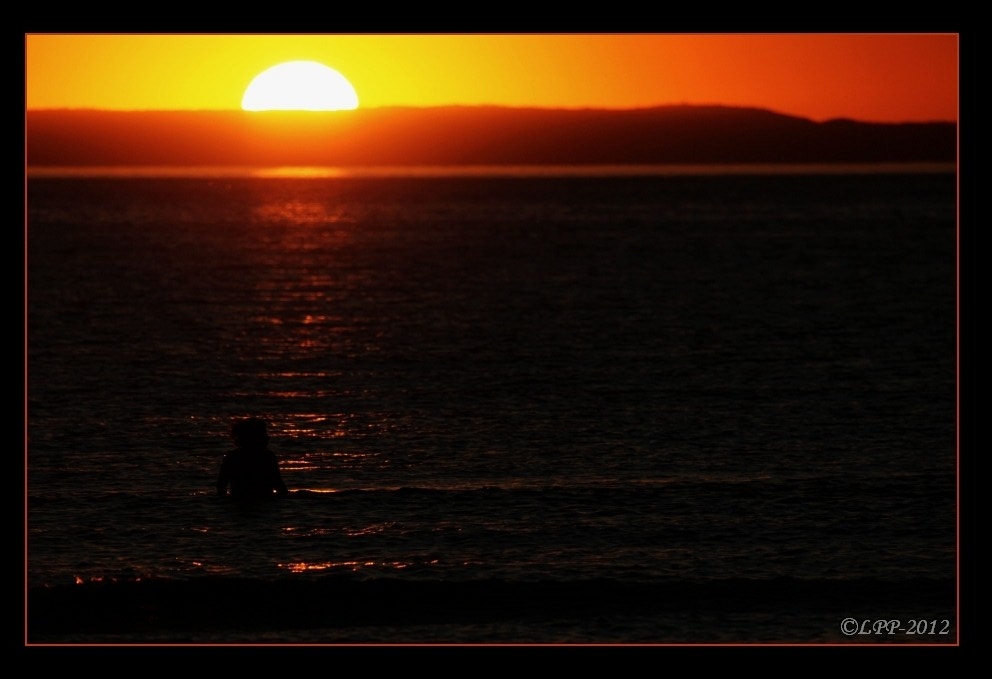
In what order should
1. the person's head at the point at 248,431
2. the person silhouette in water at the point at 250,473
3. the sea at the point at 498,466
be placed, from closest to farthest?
the sea at the point at 498,466, the person's head at the point at 248,431, the person silhouette in water at the point at 250,473

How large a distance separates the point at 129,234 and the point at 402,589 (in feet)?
292

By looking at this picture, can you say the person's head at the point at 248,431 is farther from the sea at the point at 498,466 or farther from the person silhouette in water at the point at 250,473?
the sea at the point at 498,466

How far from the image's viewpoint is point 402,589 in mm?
14914

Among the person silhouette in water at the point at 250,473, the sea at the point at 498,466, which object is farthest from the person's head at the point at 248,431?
the sea at the point at 498,466

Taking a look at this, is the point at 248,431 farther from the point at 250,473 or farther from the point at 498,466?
→ the point at 498,466

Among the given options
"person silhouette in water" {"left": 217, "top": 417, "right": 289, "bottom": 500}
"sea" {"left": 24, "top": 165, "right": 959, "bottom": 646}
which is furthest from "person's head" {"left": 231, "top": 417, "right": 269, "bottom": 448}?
"sea" {"left": 24, "top": 165, "right": 959, "bottom": 646}

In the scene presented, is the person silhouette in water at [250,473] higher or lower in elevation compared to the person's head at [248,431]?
lower

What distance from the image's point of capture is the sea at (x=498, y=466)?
14305mm

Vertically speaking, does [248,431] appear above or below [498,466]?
above

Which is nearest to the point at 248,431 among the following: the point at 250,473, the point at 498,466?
the point at 250,473

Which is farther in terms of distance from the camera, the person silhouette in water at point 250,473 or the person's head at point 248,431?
the person silhouette in water at point 250,473

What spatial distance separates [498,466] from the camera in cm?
2075
